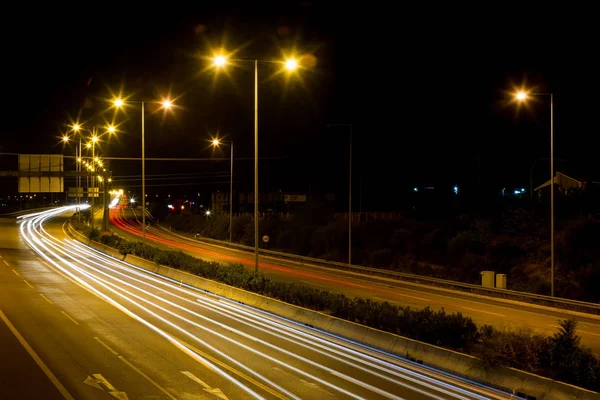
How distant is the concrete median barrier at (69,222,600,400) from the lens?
35.3 feet

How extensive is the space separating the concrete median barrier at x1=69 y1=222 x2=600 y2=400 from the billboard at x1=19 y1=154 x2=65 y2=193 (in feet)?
103

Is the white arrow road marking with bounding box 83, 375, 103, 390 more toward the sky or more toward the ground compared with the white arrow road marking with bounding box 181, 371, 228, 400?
more toward the sky

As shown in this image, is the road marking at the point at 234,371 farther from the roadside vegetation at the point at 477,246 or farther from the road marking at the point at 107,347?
the roadside vegetation at the point at 477,246

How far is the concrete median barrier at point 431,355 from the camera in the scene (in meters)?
10.8

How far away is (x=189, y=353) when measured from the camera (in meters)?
14.1

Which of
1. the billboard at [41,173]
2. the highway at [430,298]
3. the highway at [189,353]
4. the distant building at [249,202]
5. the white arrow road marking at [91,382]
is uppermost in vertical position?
the billboard at [41,173]

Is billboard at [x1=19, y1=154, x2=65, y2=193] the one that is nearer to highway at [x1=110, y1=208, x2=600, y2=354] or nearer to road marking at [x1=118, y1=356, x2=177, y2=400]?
highway at [x1=110, y1=208, x2=600, y2=354]

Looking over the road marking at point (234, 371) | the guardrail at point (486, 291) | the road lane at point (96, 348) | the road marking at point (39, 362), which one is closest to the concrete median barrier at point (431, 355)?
the road marking at point (234, 371)

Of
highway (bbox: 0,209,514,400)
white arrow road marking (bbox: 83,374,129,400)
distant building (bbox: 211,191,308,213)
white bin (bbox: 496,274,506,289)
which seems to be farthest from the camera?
distant building (bbox: 211,191,308,213)

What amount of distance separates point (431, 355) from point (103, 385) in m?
6.53

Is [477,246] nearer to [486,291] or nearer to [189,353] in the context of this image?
[486,291]

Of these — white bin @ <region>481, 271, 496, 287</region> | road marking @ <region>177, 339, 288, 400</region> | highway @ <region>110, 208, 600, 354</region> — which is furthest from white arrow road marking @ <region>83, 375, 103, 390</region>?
white bin @ <region>481, 271, 496, 287</region>

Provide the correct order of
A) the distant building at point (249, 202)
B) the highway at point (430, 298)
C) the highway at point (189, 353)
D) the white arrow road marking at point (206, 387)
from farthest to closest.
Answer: the distant building at point (249, 202), the highway at point (430, 298), the highway at point (189, 353), the white arrow road marking at point (206, 387)

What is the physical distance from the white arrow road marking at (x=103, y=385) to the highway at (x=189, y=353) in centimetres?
2
